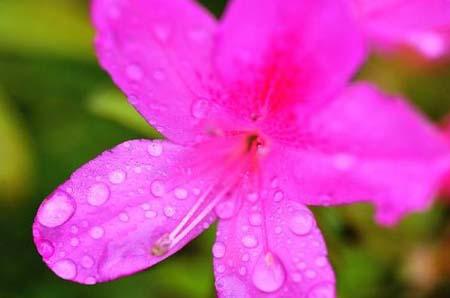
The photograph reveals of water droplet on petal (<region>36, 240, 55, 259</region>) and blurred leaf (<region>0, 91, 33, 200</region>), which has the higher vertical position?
water droplet on petal (<region>36, 240, 55, 259</region>)

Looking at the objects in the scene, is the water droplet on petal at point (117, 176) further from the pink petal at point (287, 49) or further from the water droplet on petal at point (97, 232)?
the pink petal at point (287, 49)

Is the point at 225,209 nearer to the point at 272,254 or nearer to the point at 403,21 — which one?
the point at 272,254

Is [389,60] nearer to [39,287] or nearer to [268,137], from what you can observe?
[268,137]

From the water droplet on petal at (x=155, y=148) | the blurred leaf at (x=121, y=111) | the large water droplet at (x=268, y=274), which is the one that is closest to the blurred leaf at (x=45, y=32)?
the blurred leaf at (x=121, y=111)

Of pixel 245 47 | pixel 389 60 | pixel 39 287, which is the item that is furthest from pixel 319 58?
pixel 39 287

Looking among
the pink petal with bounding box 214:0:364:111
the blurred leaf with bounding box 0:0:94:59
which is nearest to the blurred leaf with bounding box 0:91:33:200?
the blurred leaf with bounding box 0:0:94:59

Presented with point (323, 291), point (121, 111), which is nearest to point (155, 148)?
point (323, 291)

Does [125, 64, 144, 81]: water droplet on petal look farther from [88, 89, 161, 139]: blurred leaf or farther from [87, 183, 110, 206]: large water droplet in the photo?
[88, 89, 161, 139]: blurred leaf
